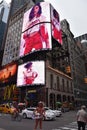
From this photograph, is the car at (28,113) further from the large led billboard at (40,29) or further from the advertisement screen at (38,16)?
the advertisement screen at (38,16)

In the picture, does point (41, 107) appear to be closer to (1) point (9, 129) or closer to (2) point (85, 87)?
(1) point (9, 129)

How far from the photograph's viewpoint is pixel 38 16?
54.9 m

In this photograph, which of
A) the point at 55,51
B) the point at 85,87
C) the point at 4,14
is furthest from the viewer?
the point at 4,14

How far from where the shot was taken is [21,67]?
51375mm

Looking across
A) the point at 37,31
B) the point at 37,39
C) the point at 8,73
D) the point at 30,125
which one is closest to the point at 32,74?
the point at 37,39

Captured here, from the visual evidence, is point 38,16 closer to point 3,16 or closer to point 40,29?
point 40,29

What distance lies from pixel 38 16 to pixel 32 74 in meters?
18.7

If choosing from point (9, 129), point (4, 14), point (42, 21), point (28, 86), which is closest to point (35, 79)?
point (28, 86)

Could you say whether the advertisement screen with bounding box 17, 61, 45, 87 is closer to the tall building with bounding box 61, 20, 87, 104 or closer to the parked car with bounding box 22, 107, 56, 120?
the parked car with bounding box 22, 107, 56, 120

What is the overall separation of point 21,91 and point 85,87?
4505 cm

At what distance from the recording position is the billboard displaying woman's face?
49.2m

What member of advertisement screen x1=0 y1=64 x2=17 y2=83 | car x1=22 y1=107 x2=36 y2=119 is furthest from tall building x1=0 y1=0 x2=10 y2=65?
car x1=22 y1=107 x2=36 y2=119

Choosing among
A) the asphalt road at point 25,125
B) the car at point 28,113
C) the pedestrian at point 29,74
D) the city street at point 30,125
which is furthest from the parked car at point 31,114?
the pedestrian at point 29,74

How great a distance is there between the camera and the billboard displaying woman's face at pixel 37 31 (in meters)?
49.2
